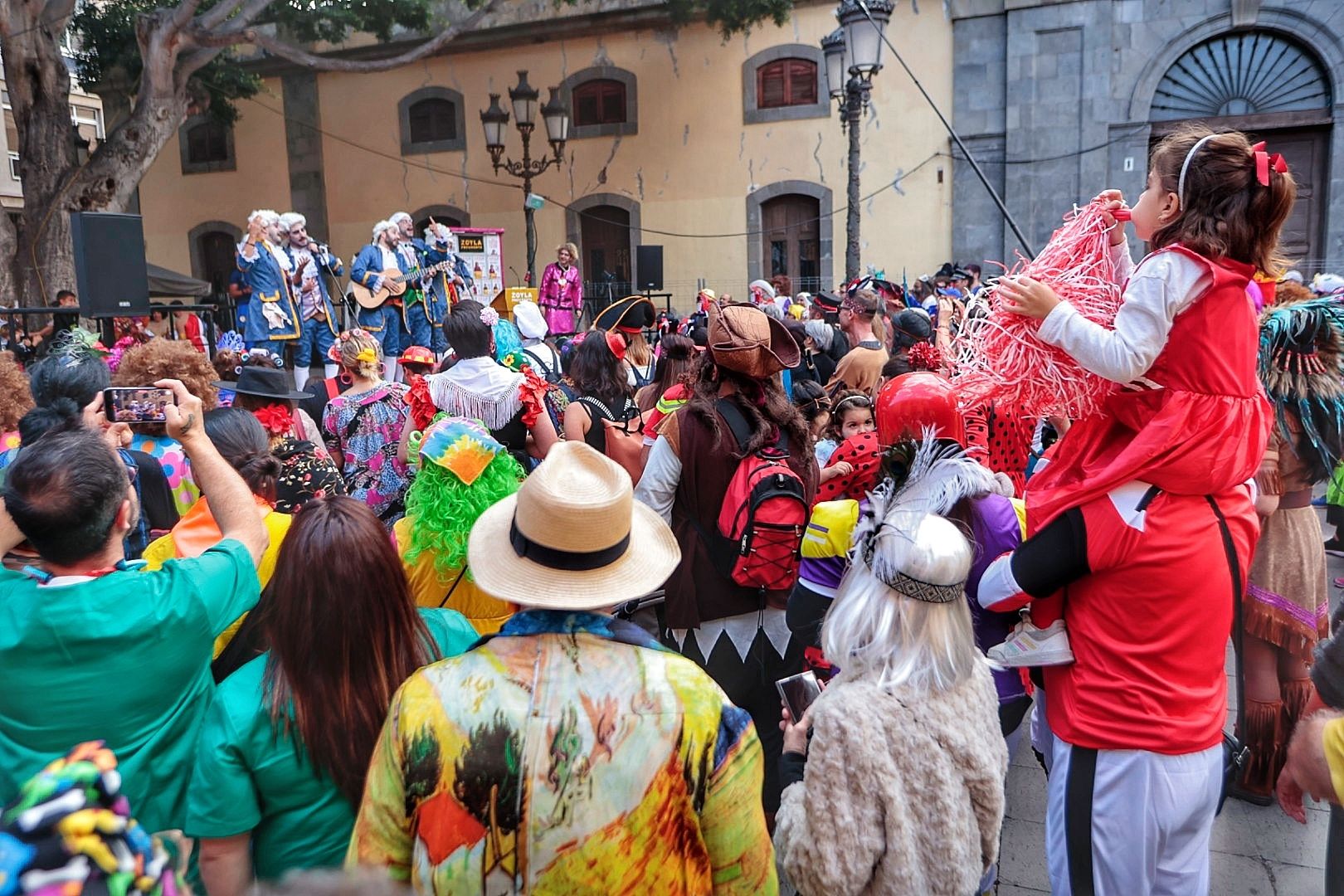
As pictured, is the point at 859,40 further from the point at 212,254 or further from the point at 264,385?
the point at 212,254

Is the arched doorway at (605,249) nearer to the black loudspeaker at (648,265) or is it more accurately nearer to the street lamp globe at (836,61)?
the black loudspeaker at (648,265)

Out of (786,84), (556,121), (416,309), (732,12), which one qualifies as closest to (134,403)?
(416,309)

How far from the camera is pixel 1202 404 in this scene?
2.10m

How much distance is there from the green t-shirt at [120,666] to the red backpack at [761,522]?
145 cm

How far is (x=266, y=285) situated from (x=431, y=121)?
12.3 metres

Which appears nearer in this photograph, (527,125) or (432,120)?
(527,125)

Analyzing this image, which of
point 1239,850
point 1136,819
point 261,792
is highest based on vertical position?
point 261,792

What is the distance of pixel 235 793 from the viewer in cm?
175

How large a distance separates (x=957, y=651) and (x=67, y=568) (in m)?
1.79

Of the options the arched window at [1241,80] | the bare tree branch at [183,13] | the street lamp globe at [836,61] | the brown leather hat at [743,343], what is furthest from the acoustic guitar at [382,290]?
the arched window at [1241,80]

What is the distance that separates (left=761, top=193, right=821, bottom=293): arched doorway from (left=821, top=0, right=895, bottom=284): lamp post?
6.24 m

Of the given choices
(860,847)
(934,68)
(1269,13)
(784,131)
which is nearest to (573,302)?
(784,131)

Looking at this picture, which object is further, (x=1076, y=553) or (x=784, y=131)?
(x=784, y=131)

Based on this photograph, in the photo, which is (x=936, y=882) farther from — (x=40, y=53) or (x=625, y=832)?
(x=40, y=53)
